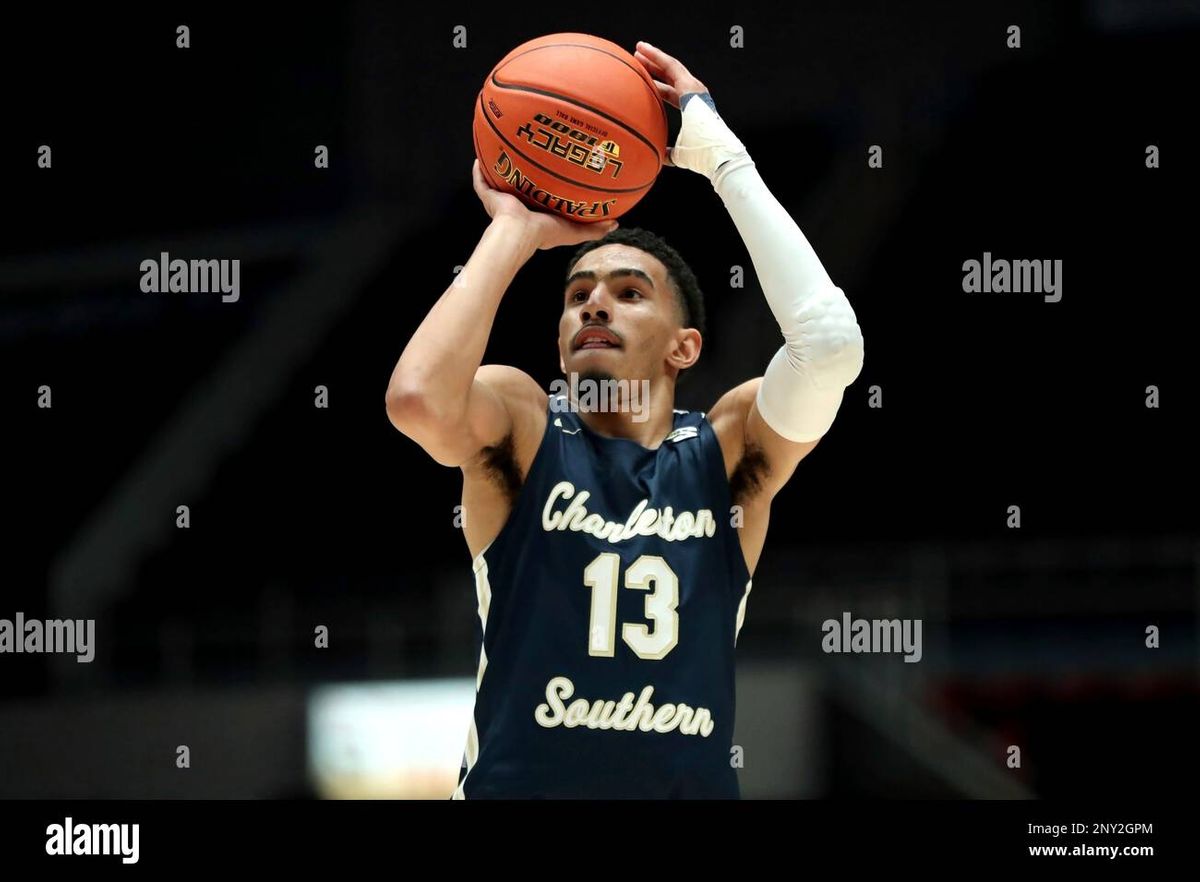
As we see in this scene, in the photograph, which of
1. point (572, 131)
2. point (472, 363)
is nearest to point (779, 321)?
point (572, 131)

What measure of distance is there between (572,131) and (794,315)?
2.15 ft

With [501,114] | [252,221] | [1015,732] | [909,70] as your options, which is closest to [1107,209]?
[909,70]

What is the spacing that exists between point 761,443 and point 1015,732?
482 centimetres

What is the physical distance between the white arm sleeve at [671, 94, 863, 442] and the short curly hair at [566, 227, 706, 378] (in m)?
0.33

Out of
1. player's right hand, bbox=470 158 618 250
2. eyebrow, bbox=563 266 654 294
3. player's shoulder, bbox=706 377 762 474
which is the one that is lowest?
player's shoulder, bbox=706 377 762 474

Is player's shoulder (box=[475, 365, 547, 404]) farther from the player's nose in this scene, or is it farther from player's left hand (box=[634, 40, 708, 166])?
player's left hand (box=[634, 40, 708, 166])

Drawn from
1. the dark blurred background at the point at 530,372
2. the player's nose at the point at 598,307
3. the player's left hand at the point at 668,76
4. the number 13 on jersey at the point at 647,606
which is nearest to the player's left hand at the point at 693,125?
the player's left hand at the point at 668,76

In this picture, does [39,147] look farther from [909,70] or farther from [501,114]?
[501,114]

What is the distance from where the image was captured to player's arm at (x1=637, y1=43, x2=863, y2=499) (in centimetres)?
325

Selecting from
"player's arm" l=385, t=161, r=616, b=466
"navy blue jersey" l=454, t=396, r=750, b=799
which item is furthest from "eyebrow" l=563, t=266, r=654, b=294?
"navy blue jersey" l=454, t=396, r=750, b=799

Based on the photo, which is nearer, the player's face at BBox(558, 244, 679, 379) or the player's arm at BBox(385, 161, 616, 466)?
the player's arm at BBox(385, 161, 616, 466)

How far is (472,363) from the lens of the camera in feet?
9.92

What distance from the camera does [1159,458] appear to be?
377 inches

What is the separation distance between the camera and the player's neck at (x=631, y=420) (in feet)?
11.4
